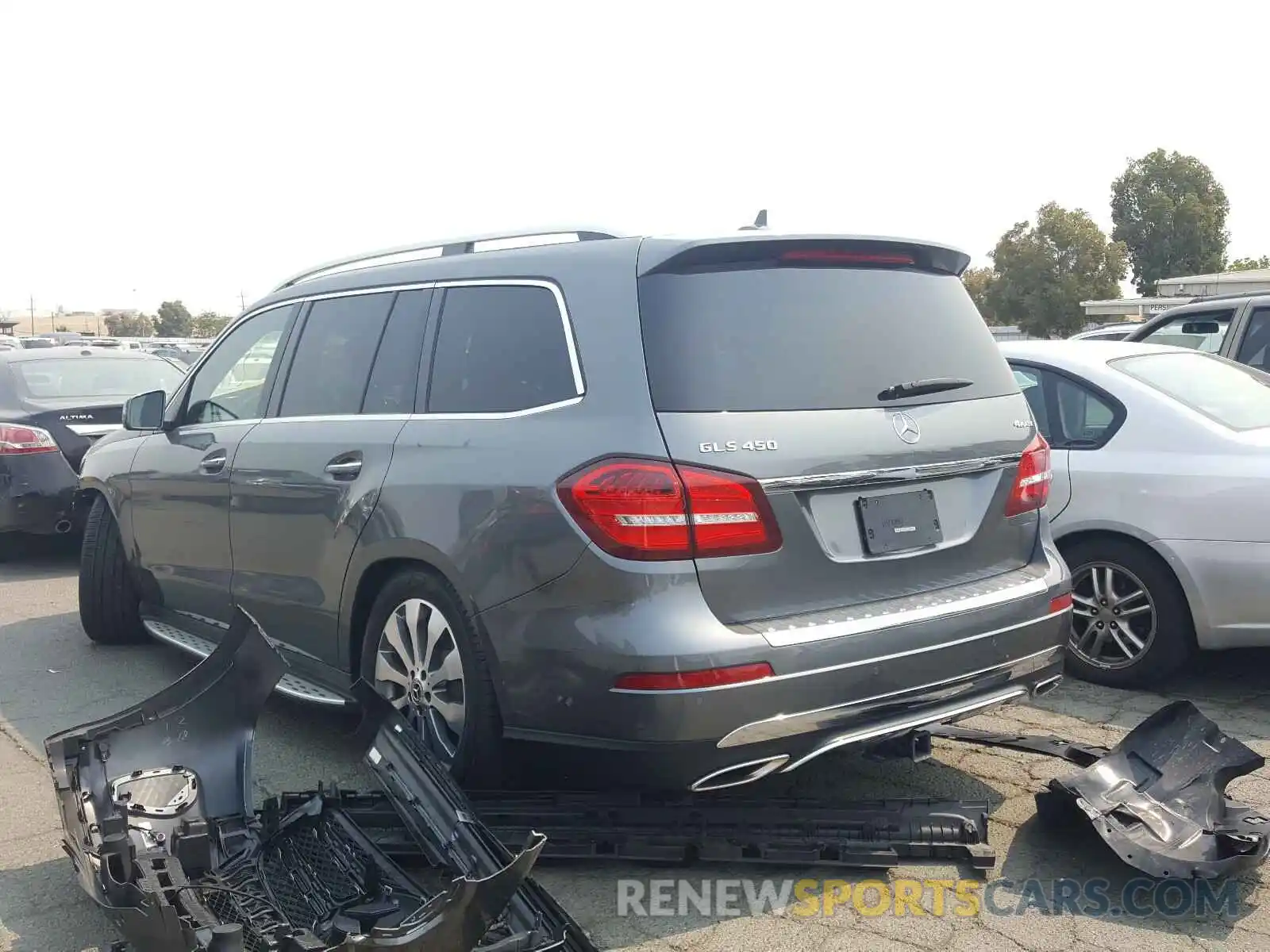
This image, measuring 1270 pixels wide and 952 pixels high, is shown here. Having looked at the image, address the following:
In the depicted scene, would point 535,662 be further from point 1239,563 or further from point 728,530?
point 1239,563

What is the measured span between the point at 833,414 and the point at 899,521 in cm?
38

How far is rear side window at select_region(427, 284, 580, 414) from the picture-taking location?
3.48 meters

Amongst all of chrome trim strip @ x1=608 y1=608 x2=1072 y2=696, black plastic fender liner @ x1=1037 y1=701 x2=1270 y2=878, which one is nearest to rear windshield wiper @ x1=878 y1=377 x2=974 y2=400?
chrome trim strip @ x1=608 y1=608 x2=1072 y2=696

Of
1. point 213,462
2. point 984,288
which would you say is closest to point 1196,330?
point 213,462

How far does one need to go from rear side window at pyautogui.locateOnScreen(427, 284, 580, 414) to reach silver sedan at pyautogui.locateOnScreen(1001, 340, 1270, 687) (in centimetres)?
281

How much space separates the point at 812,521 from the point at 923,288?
102 cm

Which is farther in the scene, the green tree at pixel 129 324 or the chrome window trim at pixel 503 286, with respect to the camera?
the green tree at pixel 129 324

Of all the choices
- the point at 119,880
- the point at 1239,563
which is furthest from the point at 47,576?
the point at 1239,563

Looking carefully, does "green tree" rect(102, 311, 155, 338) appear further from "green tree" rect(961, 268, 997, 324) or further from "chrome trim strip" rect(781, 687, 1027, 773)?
"chrome trim strip" rect(781, 687, 1027, 773)

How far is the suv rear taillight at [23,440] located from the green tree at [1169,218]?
65.4 metres

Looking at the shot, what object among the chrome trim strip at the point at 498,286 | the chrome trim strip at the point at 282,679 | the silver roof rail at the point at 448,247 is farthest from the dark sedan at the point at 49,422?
the chrome trim strip at the point at 498,286

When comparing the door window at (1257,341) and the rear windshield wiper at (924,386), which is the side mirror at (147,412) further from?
the door window at (1257,341)

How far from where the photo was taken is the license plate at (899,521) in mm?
3344

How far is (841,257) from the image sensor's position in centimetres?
357
